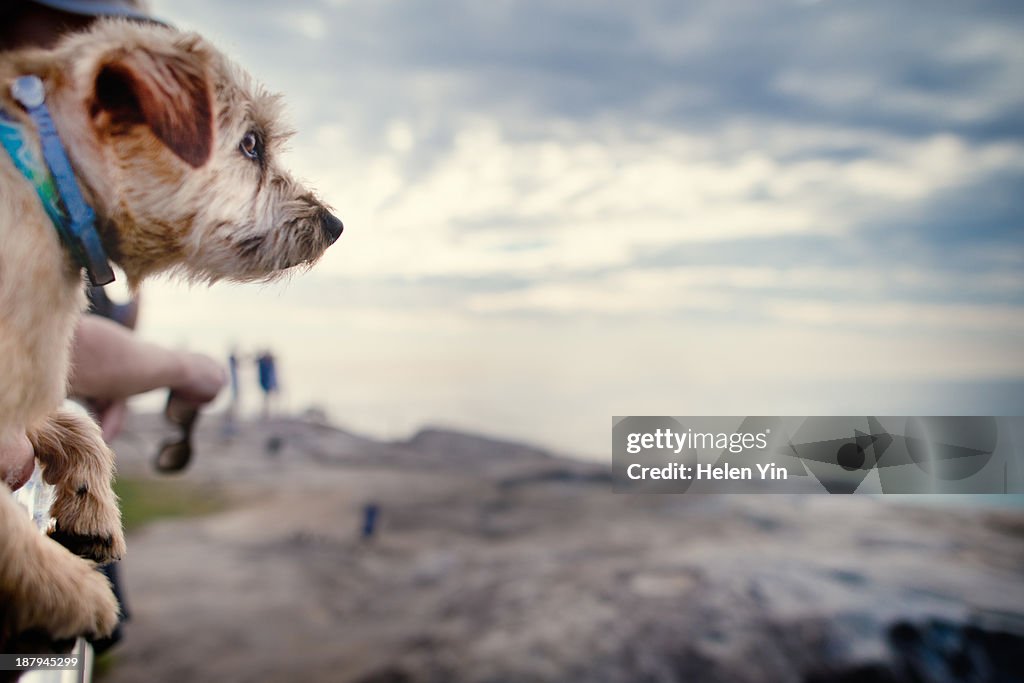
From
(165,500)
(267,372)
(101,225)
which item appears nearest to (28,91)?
(101,225)

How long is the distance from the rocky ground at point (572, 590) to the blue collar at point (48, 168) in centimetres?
696

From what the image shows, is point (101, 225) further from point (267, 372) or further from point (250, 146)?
point (267, 372)

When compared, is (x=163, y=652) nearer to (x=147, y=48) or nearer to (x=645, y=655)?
(x=645, y=655)

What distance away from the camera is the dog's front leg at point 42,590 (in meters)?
1.58

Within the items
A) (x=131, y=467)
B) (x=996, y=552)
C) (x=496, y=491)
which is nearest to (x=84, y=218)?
(x=996, y=552)

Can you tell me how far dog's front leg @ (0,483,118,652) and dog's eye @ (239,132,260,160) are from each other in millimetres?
1169

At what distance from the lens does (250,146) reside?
229 centimetres

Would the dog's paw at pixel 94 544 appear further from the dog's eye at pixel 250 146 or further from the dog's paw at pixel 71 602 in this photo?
the dog's eye at pixel 250 146

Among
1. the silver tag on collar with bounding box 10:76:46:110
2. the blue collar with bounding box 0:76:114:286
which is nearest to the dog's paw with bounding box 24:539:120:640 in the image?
the blue collar with bounding box 0:76:114:286

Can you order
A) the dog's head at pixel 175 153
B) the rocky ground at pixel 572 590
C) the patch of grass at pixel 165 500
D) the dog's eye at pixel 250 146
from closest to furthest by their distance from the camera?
the dog's head at pixel 175 153 → the dog's eye at pixel 250 146 → the rocky ground at pixel 572 590 → the patch of grass at pixel 165 500

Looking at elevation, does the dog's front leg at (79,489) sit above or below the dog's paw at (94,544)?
above

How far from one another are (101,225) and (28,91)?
347 millimetres

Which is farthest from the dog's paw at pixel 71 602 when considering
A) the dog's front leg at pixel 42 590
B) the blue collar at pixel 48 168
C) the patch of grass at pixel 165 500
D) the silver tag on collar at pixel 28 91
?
the patch of grass at pixel 165 500

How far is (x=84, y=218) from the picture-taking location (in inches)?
62.7
